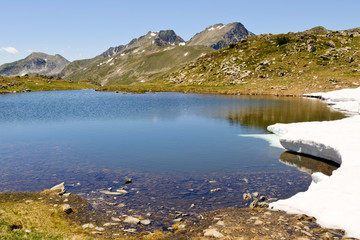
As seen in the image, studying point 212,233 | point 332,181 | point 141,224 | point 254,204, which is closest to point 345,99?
point 332,181

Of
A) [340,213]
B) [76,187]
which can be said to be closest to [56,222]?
[76,187]

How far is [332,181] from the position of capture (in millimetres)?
19344

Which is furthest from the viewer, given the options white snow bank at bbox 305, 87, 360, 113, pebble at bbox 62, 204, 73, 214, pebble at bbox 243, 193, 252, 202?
white snow bank at bbox 305, 87, 360, 113

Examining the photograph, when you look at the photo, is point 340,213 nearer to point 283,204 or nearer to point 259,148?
point 283,204

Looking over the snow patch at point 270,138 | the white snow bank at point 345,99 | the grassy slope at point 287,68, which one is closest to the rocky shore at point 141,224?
the snow patch at point 270,138

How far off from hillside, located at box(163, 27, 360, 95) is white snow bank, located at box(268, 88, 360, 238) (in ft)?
298

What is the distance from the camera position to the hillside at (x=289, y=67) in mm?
125431

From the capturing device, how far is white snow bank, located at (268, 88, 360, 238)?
50.3 feet

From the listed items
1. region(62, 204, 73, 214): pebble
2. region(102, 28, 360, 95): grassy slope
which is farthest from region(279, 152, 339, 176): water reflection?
region(102, 28, 360, 95): grassy slope

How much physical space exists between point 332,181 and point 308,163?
994 cm

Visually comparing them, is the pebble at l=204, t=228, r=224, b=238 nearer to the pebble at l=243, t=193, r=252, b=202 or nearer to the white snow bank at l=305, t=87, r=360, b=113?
the pebble at l=243, t=193, r=252, b=202

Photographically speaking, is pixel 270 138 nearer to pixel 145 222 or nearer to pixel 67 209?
pixel 145 222

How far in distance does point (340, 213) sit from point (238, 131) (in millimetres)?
30667

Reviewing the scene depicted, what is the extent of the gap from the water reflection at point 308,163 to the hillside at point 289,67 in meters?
92.7
